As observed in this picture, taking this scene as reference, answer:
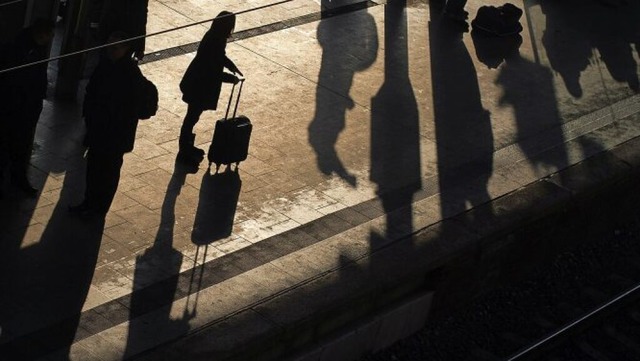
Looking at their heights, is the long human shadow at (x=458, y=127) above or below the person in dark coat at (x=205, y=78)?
below

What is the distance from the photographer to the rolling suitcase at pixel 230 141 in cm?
1426

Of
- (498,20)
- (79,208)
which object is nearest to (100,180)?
(79,208)

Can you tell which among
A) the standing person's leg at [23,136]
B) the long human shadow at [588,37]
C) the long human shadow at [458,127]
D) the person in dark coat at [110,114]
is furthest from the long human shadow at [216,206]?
the long human shadow at [588,37]

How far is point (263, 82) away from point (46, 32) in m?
4.58

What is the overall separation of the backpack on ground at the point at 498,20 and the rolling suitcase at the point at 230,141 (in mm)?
6290

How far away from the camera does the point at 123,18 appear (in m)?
15.5

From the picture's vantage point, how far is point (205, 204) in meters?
13.9

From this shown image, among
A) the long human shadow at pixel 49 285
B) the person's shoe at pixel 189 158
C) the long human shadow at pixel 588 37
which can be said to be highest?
the long human shadow at pixel 49 285

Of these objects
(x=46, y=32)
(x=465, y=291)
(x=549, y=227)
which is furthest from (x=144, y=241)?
(x=549, y=227)

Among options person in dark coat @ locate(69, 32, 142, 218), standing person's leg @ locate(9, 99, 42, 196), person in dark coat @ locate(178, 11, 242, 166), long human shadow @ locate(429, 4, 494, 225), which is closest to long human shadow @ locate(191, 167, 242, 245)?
person in dark coat @ locate(178, 11, 242, 166)

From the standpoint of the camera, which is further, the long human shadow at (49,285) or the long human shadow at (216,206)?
the long human shadow at (216,206)

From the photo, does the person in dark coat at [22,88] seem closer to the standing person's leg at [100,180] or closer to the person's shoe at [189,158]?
the standing person's leg at [100,180]

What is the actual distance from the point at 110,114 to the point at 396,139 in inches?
167

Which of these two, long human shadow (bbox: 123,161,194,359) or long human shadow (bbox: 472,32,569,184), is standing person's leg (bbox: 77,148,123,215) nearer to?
long human shadow (bbox: 123,161,194,359)
